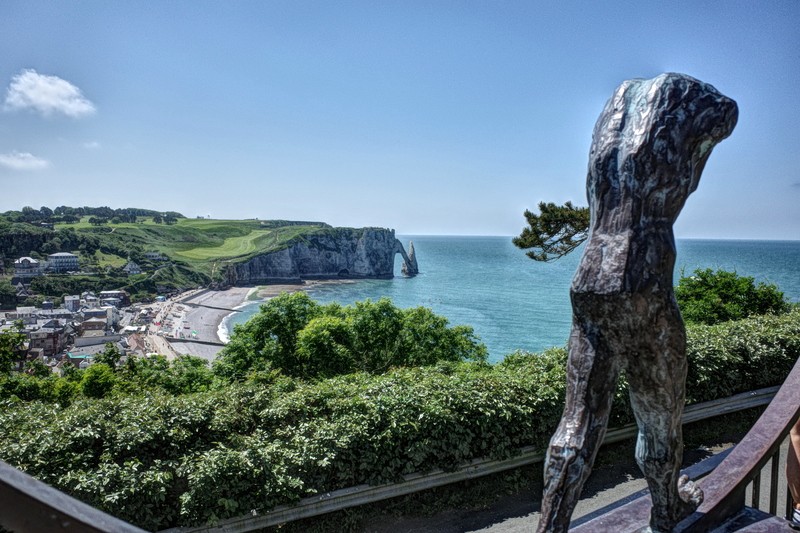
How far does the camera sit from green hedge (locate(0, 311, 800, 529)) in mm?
6000

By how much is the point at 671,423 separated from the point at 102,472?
19.8 ft

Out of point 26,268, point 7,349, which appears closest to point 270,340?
point 7,349

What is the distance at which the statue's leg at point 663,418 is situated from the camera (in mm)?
2316

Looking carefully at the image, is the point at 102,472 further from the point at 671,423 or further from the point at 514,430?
the point at 671,423

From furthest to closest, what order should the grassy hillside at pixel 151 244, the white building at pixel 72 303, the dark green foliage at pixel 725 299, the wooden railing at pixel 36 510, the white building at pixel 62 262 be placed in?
the grassy hillside at pixel 151 244 < the white building at pixel 62 262 < the white building at pixel 72 303 < the dark green foliage at pixel 725 299 < the wooden railing at pixel 36 510

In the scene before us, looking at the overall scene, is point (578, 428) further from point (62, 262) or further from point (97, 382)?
point (62, 262)

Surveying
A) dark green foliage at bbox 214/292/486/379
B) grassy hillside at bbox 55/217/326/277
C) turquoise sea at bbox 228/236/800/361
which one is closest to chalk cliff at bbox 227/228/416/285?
grassy hillside at bbox 55/217/326/277

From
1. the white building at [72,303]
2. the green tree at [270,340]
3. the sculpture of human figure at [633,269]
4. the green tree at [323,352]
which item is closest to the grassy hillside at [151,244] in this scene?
the white building at [72,303]

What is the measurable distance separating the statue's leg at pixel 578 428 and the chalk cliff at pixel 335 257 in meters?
124

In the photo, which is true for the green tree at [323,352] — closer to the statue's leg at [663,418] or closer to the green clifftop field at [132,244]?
the statue's leg at [663,418]

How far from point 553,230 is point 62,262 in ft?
331

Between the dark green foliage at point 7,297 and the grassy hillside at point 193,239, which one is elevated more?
the grassy hillside at point 193,239

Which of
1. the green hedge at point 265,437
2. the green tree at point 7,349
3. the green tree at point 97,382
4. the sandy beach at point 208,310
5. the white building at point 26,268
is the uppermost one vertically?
the green hedge at point 265,437

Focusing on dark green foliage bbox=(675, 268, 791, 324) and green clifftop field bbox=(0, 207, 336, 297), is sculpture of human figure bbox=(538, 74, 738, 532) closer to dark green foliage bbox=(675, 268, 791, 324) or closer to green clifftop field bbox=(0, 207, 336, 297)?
dark green foliage bbox=(675, 268, 791, 324)
